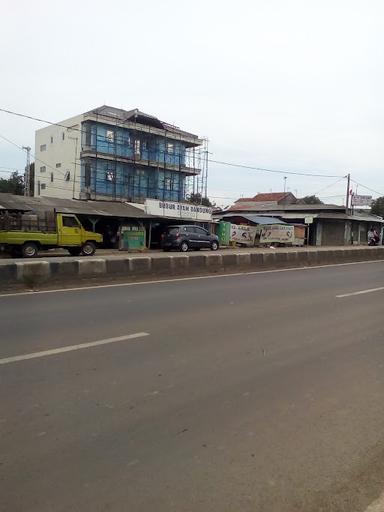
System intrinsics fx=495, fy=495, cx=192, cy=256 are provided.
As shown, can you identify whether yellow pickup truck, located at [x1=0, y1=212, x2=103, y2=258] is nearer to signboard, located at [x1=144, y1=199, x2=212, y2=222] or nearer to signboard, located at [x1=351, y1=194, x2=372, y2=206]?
signboard, located at [x1=144, y1=199, x2=212, y2=222]

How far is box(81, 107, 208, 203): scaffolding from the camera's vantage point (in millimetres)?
49375

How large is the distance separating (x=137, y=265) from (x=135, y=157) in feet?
130

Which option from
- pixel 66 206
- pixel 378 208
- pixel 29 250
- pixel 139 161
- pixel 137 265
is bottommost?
pixel 29 250

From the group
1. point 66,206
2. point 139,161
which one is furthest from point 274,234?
point 66,206

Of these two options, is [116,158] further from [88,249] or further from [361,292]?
[361,292]

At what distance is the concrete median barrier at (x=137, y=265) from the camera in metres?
11.4

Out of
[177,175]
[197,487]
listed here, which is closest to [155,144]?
[177,175]

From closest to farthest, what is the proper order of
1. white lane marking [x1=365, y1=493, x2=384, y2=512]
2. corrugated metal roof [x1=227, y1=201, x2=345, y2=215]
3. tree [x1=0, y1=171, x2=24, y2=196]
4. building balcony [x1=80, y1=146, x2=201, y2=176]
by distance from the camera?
white lane marking [x1=365, y1=493, x2=384, y2=512], building balcony [x1=80, y1=146, x2=201, y2=176], corrugated metal roof [x1=227, y1=201, x2=345, y2=215], tree [x1=0, y1=171, x2=24, y2=196]

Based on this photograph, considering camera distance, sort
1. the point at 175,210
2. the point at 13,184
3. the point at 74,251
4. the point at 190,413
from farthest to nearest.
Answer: the point at 13,184
the point at 175,210
the point at 74,251
the point at 190,413

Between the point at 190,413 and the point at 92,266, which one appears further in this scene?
the point at 92,266

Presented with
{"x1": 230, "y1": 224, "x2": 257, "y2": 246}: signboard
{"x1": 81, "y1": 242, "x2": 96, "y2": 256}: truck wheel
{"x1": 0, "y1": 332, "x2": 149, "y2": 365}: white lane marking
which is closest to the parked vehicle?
{"x1": 81, "y1": 242, "x2": 96, "y2": 256}: truck wheel

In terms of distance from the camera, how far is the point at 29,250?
2389cm

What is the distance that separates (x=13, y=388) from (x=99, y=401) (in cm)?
89

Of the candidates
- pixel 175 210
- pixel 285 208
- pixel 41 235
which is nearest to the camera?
pixel 41 235
